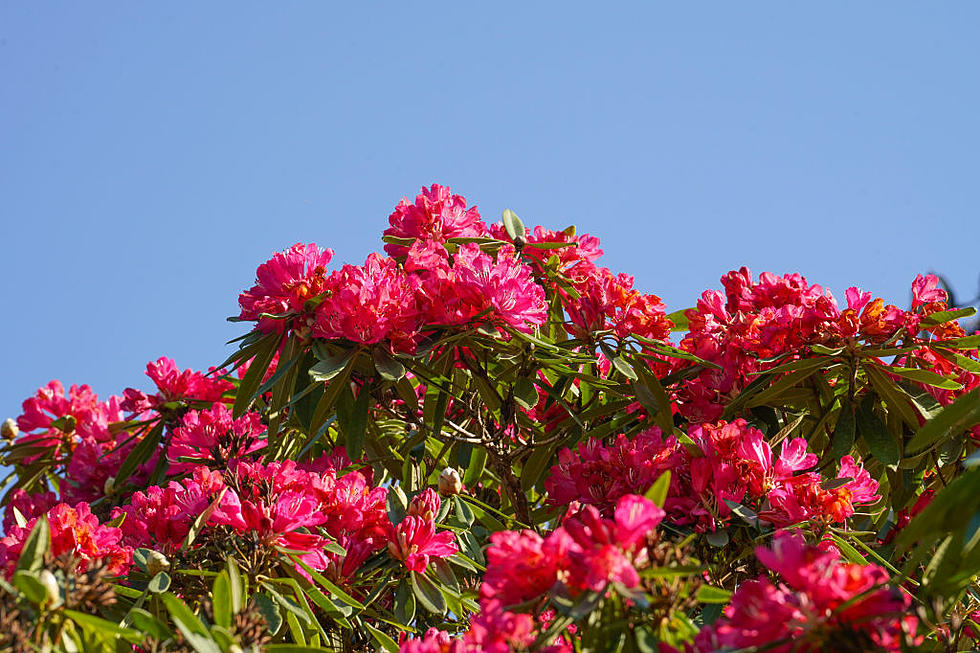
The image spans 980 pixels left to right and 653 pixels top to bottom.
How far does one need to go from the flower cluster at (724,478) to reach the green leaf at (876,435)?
19cm

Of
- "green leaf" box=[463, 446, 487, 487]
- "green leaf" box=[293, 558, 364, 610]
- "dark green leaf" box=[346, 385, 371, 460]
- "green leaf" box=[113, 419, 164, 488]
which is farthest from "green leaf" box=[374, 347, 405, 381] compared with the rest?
"green leaf" box=[113, 419, 164, 488]

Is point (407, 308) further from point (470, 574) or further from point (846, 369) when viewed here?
point (846, 369)

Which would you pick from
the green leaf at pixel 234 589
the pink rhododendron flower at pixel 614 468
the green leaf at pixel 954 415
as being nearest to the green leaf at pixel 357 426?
the pink rhododendron flower at pixel 614 468

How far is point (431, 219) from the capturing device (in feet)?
10.5

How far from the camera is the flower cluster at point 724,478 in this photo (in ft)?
7.66

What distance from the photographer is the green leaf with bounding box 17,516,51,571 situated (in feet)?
5.13

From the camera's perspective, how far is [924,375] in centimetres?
261

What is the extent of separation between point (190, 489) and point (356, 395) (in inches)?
22.4

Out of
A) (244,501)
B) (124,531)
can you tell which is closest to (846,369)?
(244,501)

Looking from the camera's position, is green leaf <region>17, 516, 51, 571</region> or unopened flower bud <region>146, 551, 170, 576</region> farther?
unopened flower bud <region>146, 551, 170, 576</region>

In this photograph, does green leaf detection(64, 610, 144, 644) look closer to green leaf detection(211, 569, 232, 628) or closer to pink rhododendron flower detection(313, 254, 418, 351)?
green leaf detection(211, 569, 232, 628)

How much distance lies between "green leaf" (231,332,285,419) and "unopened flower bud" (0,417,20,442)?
1.45 metres

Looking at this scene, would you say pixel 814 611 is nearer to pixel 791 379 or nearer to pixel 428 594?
pixel 428 594

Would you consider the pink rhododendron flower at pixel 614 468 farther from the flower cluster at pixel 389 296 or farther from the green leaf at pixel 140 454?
the green leaf at pixel 140 454
